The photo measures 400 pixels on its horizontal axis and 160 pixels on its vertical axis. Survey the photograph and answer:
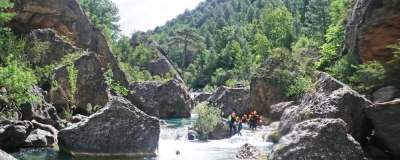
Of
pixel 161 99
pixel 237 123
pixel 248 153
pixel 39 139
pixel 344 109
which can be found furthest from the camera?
pixel 161 99

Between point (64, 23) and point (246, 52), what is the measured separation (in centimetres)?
4879

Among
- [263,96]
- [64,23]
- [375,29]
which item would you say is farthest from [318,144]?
[64,23]

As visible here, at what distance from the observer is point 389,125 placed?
1422cm

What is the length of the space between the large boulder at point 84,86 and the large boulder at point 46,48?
12.4 ft

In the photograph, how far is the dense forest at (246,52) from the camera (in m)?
20.8

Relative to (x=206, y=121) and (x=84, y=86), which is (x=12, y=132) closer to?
(x=84, y=86)

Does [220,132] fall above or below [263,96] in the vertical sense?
below

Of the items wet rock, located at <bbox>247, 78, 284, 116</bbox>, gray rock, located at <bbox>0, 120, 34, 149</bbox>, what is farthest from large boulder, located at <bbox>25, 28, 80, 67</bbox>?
wet rock, located at <bbox>247, 78, 284, 116</bbox>

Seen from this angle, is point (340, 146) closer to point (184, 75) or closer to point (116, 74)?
point (116, 74)

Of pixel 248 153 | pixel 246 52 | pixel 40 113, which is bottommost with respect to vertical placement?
pixel 248 153

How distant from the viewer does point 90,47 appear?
4497 cm

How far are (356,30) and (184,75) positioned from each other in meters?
75.4

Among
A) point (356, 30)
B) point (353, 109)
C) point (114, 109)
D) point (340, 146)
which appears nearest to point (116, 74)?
point (114, 109)

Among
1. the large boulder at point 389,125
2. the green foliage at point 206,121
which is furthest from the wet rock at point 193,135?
the large boulder at point 389,125
